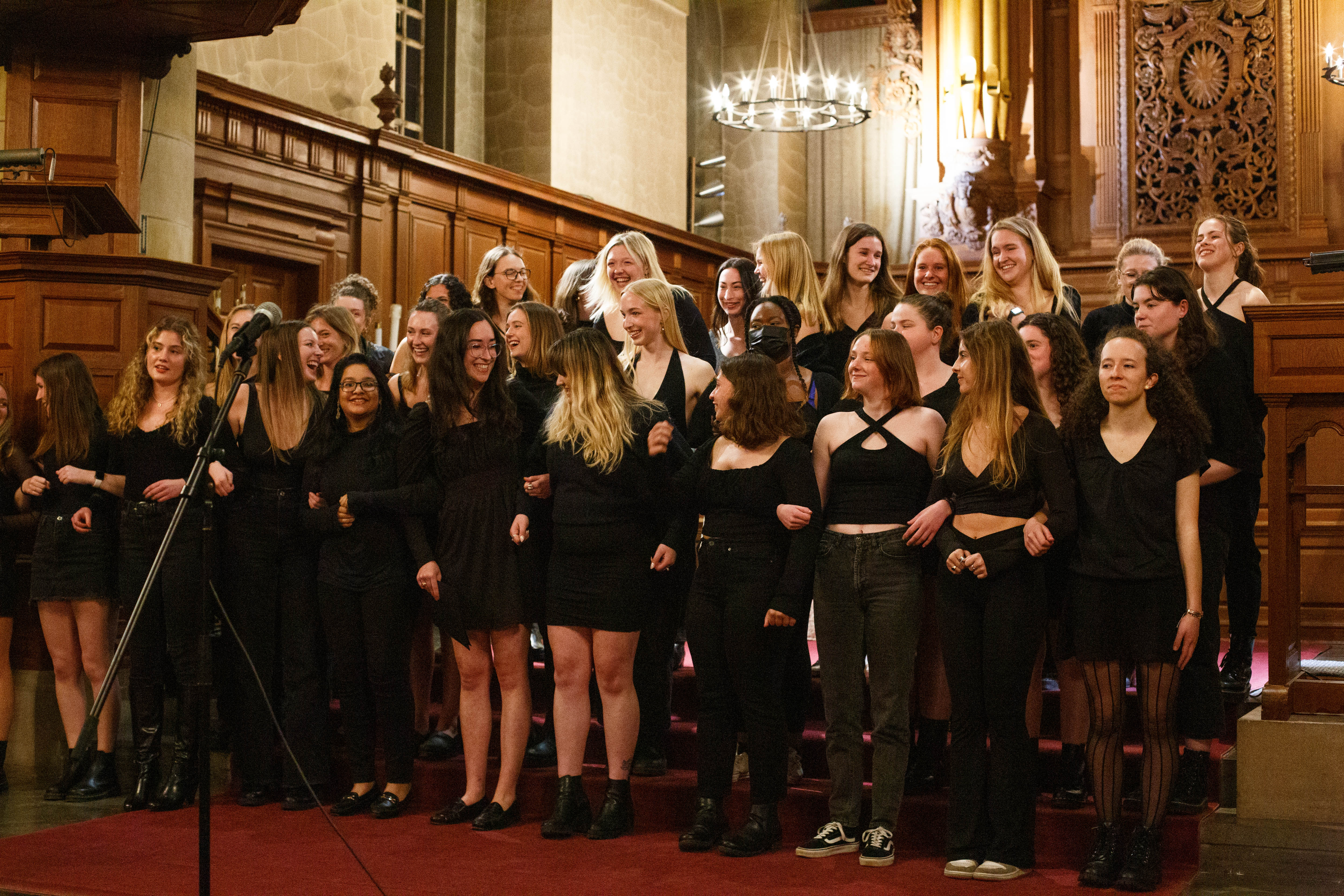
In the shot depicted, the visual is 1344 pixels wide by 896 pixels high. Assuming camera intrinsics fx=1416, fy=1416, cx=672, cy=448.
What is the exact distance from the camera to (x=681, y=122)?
12898 millimetres

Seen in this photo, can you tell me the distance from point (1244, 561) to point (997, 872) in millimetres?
1328

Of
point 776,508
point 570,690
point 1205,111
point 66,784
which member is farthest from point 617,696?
point 1205,111

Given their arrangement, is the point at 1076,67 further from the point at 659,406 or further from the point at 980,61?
the point at 659,406

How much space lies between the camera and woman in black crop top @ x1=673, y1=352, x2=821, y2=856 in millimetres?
3805

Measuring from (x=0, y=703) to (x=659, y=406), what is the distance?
2.69 meters

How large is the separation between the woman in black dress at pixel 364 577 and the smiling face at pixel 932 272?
1.74 metres

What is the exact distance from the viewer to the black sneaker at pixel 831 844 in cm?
371

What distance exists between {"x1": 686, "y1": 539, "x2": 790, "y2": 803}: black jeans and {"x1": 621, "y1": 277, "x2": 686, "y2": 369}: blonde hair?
0.78 meters

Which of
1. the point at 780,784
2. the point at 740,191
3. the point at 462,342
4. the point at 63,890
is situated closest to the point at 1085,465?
the point at 780,784

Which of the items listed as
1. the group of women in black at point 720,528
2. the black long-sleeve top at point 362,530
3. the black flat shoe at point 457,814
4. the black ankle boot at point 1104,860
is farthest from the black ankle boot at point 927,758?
the black long-sleeve top at point 362,530

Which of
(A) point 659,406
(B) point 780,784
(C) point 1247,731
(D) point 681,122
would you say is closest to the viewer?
(C) point 1247,731

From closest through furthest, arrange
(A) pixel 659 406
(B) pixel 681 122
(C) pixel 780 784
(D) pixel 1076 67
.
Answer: (C) pixel 780 784
(A) pixel 659 406
(D) pixel 1076 67
(B) pixel 681 122

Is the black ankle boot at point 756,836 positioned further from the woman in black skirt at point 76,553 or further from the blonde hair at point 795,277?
the woman in black skirt at point 76,553

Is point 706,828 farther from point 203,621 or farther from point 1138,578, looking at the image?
point 203,621
